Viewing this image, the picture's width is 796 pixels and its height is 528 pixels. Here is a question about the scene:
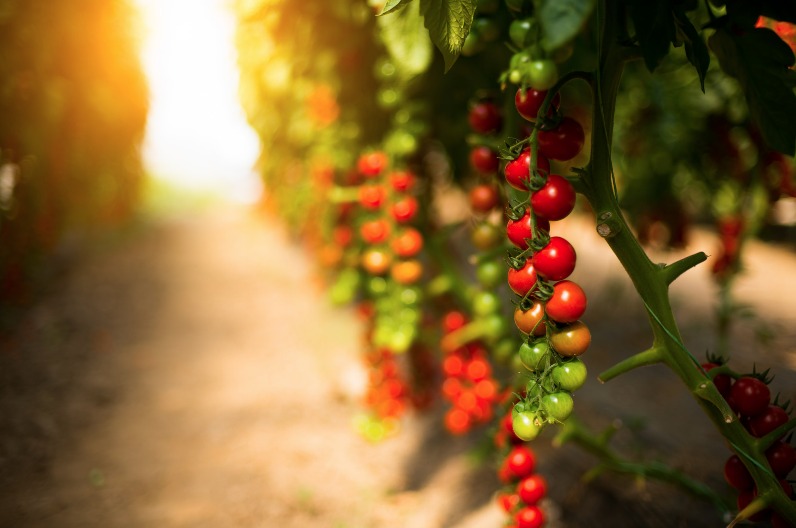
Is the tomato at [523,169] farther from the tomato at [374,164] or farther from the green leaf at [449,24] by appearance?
the tomato at [374,164]

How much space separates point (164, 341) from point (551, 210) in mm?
2607

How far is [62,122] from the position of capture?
2.92m

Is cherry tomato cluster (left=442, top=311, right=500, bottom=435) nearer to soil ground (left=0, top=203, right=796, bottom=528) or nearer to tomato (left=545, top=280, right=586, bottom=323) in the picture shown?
soil ground (left=0, top=203, right=796, bottom=528)

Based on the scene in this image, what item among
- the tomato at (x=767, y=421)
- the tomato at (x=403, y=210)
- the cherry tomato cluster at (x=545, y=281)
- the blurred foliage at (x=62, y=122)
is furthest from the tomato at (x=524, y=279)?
the blurred foliage at (x=62, y=122)

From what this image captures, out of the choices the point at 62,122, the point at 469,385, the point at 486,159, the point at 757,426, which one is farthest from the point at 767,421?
the point at 62,122

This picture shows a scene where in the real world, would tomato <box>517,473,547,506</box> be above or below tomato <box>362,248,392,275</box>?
below

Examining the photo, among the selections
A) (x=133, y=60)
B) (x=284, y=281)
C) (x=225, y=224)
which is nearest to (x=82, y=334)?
(x=284, y=281)

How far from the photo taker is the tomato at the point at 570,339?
69 centimetres

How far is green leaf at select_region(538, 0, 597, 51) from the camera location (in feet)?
1.61

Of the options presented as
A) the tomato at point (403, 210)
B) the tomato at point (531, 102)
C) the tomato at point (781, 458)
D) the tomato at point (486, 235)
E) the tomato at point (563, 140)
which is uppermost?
the tomato at point (403, 210)

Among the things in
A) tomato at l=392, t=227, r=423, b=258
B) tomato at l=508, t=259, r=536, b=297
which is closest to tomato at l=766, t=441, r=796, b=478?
tomato at l=508, t=259, r=536, b=297

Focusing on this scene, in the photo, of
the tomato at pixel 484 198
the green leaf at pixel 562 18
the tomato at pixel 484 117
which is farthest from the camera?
the tomato at pixel 484 198

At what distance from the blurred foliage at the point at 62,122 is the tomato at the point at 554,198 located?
2144 millimetres

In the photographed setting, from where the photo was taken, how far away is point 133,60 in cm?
365
